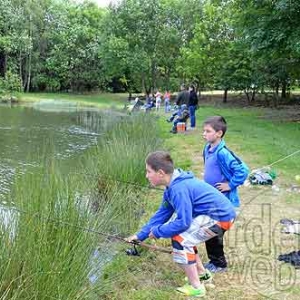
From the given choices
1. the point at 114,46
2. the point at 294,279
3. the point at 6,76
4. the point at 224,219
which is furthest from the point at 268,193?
the point at 6,76

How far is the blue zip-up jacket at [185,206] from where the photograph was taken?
3.27 m

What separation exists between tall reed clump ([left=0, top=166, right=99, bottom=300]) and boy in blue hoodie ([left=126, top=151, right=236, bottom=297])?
1.50 ft

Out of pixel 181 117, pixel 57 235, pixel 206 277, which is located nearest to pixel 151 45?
pixel 181 117

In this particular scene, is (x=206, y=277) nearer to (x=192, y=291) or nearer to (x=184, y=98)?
(x=192, y=291)

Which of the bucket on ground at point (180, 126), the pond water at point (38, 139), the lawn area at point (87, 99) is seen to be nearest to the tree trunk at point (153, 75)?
the lawn area at point (87, 99)

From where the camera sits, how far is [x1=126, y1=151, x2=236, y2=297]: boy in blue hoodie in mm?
3268

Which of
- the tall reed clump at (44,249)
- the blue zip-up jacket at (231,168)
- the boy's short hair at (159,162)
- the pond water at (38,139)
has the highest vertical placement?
the boy's short hair at (159,162)

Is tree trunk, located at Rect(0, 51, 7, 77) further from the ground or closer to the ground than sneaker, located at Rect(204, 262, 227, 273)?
further from the ground

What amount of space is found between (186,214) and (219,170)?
1017mm

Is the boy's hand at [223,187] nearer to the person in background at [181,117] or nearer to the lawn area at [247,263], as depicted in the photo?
the lawn area at [247,263]

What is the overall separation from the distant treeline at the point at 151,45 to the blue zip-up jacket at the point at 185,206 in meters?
10.2

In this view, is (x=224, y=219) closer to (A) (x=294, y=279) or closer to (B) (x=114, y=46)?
(A) (x=294, y=279)

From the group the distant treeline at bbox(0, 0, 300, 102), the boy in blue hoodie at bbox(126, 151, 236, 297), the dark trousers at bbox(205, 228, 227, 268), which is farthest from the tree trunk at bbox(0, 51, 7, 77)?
the boy in blue hoodie at bbox(126, 151, 236, 297)

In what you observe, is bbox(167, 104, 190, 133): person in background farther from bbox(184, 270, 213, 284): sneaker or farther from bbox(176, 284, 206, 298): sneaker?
bbox(176, 284, 206, 298): sneaker
